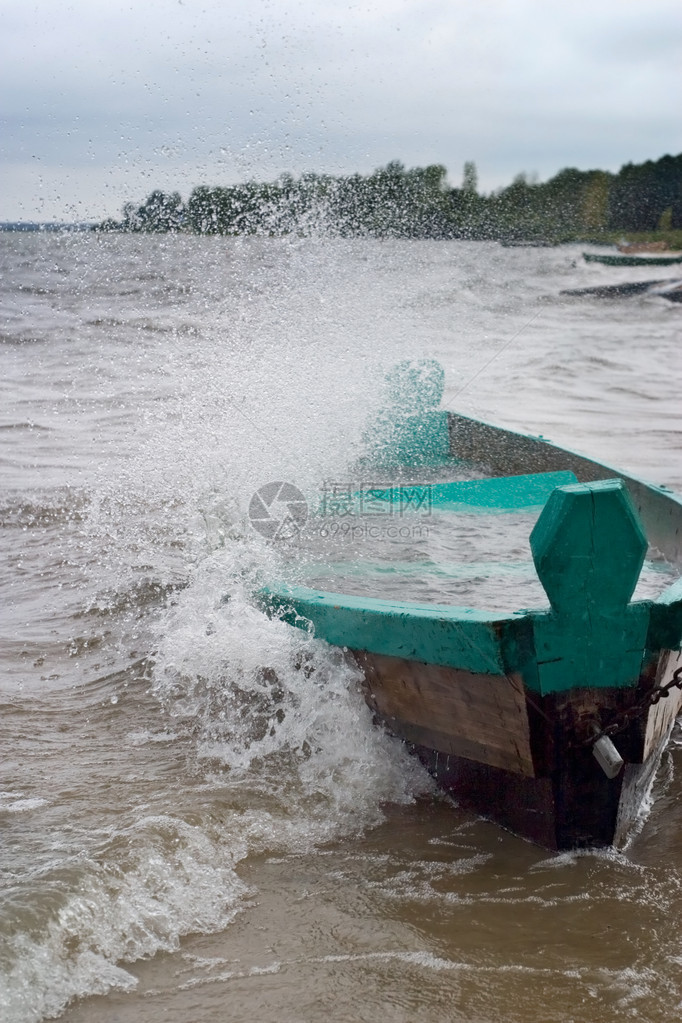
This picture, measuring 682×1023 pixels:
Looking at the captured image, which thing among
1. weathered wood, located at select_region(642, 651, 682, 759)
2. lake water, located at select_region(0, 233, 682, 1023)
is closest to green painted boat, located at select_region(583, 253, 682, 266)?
lake water, located at select_region(0, 233, 682, 1023)

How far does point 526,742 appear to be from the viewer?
2945 millimetres

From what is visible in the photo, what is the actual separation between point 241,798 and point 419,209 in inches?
620

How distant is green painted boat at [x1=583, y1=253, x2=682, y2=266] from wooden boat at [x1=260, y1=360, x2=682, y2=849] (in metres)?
25.2

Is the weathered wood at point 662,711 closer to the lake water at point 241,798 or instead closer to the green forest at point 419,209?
the lake water at point 241,798

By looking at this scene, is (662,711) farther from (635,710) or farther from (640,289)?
(640,289)

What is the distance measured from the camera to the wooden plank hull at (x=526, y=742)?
292 cm

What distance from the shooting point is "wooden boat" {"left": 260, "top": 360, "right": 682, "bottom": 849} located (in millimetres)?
2721

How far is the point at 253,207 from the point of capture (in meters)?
8.56

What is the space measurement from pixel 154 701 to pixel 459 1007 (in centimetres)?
234

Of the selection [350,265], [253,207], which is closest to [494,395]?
[350,265]

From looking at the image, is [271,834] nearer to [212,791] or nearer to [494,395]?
[212,791]
